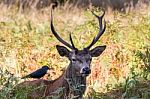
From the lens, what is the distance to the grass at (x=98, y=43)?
9844 mm

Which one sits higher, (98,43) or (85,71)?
(98,43)

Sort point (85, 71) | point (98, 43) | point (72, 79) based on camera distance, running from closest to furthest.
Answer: point (85, 71)
point (72, 79)
point (98, 43)

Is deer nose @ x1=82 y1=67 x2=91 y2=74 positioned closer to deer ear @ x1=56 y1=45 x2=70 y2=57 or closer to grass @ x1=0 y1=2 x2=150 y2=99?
grass @ x1=0 y1=2 x2=150 y2=99

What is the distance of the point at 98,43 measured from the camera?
39.3 ft

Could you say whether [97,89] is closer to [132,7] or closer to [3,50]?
[3,50]

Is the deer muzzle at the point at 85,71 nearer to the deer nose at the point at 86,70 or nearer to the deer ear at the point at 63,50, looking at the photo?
the deer nose at the point at 86,70

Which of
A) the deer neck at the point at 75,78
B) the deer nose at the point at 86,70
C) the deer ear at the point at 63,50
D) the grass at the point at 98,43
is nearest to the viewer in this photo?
the deer nose at the point at 86,70

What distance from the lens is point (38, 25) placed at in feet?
47.5

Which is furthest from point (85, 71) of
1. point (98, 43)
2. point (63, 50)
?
point (98, 43)

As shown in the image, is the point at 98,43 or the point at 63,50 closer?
the point at 63,50

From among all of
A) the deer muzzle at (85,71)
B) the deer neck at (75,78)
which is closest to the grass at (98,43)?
the deer neck at (75,78)

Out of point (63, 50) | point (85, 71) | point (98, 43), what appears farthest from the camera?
point (98, 43)

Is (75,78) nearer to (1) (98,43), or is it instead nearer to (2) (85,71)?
(2) (85,71)

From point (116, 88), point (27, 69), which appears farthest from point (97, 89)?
point (27, 69)
